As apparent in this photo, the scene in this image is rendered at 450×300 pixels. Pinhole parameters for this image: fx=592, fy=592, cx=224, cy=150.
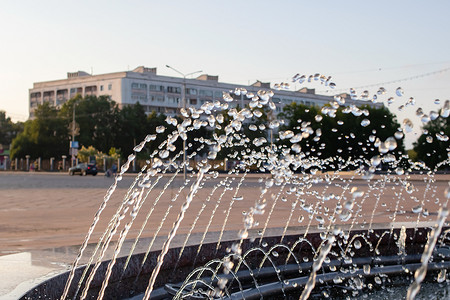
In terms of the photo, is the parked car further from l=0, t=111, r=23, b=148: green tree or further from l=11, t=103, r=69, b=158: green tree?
l=0, t=111, r=23, b=148: green tree

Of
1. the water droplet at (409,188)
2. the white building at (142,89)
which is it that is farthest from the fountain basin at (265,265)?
the white building at (142,89)

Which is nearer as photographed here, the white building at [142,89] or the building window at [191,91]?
the white building at [142,89]

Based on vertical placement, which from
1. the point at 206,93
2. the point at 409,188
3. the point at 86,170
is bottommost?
the point at 409,188

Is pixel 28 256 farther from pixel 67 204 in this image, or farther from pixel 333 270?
pixel 67 204

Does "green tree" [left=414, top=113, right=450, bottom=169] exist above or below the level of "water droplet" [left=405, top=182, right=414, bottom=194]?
above

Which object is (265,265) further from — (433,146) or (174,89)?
(174,89)

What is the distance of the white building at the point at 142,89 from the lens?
88000 millimetres

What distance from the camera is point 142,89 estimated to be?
89.0 meters

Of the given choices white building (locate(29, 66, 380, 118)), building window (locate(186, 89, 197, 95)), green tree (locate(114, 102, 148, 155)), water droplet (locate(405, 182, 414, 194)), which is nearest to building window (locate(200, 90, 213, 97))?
white building (locate(29, 66, 380, 118))

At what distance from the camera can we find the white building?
88000 millimetres

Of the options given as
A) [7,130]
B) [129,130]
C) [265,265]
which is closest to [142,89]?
[129,130]

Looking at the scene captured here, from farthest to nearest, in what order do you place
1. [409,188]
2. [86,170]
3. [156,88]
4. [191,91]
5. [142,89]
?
1. [191,91]
2. [156,88]
3. [142,89]
4. [86,170]
5. [409,188]

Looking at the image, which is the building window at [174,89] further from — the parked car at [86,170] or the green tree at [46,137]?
the parked car at [86,170]

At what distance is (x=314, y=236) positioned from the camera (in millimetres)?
5711
